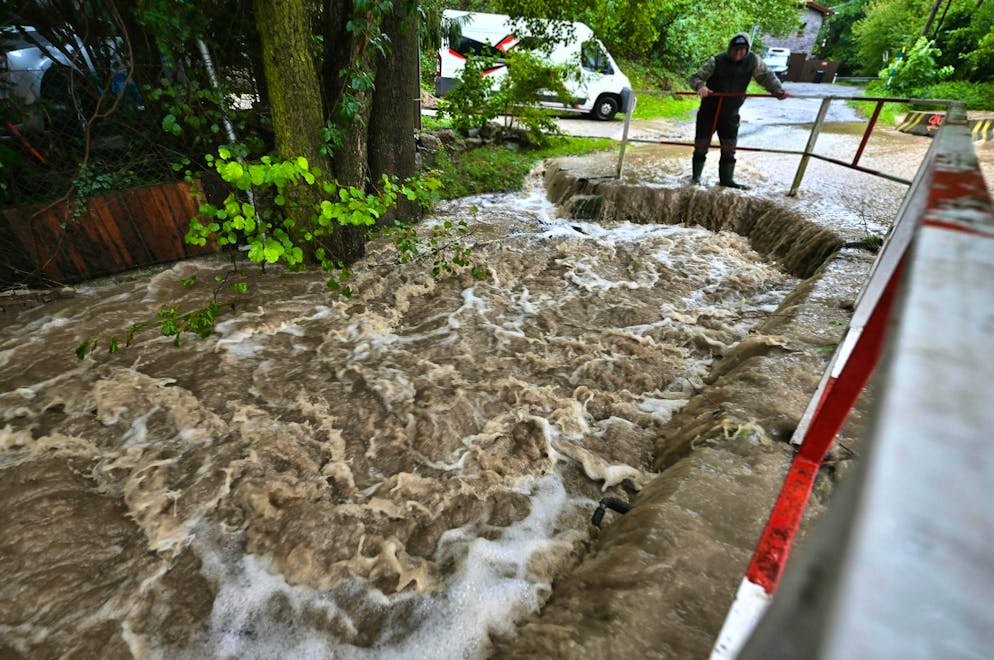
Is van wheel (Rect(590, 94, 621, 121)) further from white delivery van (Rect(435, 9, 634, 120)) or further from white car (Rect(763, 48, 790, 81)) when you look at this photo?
white car (Rect(763, 48, 790, 81))

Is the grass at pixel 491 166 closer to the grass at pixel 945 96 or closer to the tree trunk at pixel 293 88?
the tree trunk at pixel 293 88

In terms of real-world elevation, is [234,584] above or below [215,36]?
below

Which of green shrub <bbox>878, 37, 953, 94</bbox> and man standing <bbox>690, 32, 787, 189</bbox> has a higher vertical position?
green shrub <bbox>878, 37, 953, 94</bbox>

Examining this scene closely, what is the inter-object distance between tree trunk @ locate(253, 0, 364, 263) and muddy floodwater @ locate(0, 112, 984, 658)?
3.15 ft

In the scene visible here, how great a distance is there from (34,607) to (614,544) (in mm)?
2541

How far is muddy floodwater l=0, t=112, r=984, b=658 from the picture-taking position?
1.96 m

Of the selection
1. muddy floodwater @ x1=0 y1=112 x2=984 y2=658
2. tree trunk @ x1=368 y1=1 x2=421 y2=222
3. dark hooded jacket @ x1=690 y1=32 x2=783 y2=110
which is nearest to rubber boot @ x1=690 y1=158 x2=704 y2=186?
dark hooded jacket @ x1=690 y1=32 x2=783 y2=110

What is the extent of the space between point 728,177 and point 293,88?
5594 mm

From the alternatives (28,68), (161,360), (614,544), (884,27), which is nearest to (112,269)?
(161,360)

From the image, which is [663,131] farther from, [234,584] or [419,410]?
[234,584]

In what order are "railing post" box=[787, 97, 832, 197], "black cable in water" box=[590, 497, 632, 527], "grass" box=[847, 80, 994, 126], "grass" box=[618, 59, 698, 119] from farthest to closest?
"grass" box=[618, 59, 698, 119] → "grass" box=[847, 80, 994, 126] → "railing post" box=[787, 97, 832, 197] → "black cable in water" box=[590, 497, 632, 527]

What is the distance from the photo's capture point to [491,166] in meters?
8.41

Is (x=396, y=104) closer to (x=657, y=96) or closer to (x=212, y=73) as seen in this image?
(x=212, y=73)

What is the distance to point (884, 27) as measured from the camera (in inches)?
909
